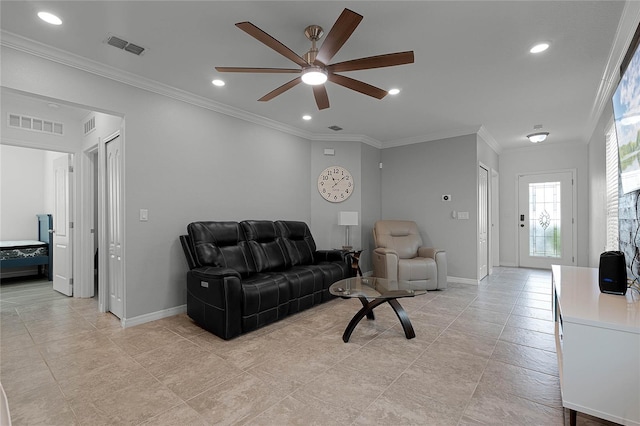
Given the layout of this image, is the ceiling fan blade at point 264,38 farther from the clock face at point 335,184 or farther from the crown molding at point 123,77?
the clock face at point 335,184

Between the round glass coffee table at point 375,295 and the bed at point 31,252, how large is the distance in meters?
4.90

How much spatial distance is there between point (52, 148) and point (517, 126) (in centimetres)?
683

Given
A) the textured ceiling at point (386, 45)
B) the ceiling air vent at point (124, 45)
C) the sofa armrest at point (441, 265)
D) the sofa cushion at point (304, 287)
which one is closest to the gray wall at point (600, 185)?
the textured ceiling at point (386, 45)

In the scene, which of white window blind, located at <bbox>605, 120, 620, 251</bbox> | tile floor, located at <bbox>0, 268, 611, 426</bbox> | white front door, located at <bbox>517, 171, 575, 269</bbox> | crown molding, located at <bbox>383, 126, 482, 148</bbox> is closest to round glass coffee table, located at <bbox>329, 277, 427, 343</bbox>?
tile floor, located at <bbox>0, 268, 611, 426</bbox>

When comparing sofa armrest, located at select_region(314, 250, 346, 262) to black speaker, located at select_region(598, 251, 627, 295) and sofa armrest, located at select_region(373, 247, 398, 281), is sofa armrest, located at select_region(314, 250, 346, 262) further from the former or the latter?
black speaker, located at select_region(598, 251, 627, 295)

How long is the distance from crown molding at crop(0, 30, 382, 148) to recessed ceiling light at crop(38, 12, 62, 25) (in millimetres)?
389

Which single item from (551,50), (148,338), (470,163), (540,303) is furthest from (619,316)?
(470,163)

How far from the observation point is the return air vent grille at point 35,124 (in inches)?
142

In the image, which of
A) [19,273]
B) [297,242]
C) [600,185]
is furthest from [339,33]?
[19,273]

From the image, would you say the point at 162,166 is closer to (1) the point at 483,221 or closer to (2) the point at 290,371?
(2) the point at 290,371

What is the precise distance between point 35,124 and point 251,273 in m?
3.40

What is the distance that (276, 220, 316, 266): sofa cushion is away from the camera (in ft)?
13.4

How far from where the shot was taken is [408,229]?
201 inches

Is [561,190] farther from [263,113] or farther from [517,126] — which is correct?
[263,113]
